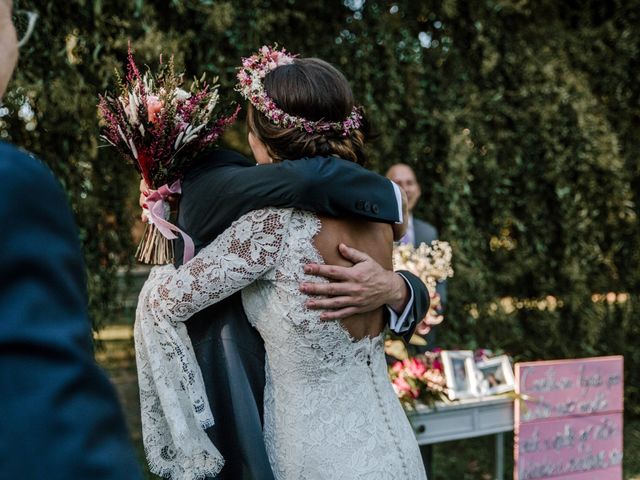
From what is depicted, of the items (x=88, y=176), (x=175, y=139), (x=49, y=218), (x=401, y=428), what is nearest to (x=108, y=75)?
(x=88, y=176)

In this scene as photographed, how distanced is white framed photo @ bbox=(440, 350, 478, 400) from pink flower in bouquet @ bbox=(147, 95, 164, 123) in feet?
8.04

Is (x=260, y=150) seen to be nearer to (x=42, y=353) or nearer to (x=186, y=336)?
(x=186, y=336)

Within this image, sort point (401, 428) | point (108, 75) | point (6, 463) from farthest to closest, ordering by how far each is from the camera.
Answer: point (108, 75), point (401, 428), point (6, 463)

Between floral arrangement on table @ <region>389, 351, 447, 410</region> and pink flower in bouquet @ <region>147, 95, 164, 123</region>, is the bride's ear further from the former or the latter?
floral arrangement on table @ <region>389, 351, 447, 410</region>

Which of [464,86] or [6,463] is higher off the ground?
[464,86]

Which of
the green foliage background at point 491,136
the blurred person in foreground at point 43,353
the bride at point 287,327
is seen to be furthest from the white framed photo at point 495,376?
the blurred person in foreground at point 43,353

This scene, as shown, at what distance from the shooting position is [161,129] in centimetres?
182

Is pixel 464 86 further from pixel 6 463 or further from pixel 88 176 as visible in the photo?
pixel 6 463

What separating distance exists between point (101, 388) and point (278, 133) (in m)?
1.23

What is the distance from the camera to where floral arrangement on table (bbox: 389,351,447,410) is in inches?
144

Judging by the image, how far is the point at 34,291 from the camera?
67 centimetres

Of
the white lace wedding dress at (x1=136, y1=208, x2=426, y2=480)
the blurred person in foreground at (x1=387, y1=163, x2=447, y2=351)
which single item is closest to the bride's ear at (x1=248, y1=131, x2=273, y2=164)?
the white lace wedding dress at (x1=136, y1=208, x2=426, y2=480)

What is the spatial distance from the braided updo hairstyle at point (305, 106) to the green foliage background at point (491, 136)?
2.65 metres

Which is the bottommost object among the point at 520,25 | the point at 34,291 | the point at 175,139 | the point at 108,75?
the point at 34,291
